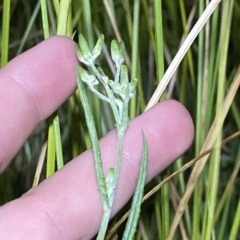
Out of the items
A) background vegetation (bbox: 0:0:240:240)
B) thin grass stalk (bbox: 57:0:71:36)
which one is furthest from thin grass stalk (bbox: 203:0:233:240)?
thin grass stalk (bbox: 57:0:71:36)

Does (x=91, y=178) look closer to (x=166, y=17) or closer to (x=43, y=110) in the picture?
(x=43, y=110)

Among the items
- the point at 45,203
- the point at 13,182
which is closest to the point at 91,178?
the point at 45,203

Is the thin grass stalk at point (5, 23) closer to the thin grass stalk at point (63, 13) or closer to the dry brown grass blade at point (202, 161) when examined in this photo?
the thin grass stalk at point (63, 13)

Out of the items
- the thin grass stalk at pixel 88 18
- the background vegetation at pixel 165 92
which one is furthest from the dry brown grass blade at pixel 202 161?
the thin grass stalk at pixel 88 18

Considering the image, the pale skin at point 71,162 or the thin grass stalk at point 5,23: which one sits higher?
the thin grass stalk at point 5,23

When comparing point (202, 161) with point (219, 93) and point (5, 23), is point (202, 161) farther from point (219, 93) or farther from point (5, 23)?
point (5, 23)

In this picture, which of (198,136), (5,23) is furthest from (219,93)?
(5,23)
